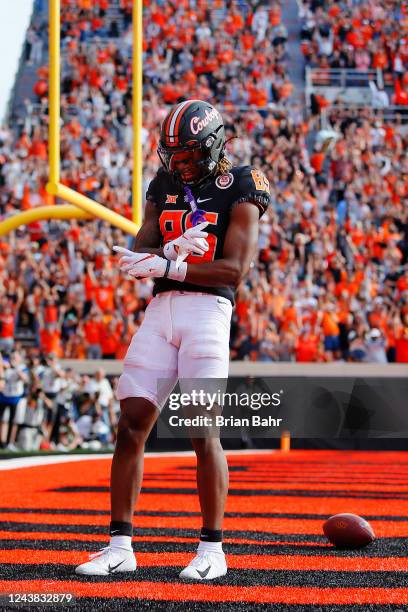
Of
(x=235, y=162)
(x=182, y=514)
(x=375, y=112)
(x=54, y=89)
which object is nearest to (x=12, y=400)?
(x=54, y=89)

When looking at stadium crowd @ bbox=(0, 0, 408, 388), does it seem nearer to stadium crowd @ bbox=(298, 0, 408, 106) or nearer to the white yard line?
stadium crowd @ bbox=(298, 0, 408, 106)

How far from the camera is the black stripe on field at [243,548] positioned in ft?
14.2

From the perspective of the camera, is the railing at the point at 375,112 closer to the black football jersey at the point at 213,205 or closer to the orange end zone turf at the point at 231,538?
the orange end zone turf at the point at 231,538

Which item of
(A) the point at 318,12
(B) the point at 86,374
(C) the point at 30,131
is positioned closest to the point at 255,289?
(B) the point at 86,374

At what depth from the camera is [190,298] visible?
3.74m

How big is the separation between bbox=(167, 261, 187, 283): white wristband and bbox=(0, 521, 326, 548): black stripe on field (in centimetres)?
157

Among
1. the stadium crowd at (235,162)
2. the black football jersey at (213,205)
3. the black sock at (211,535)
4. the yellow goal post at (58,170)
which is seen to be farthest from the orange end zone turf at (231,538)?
the stadium crowd at (235,162)

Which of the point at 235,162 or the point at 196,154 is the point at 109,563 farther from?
the point at 235,162

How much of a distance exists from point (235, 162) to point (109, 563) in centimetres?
1245

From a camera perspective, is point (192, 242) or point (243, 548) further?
point (243, 548)

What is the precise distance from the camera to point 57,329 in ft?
40.8

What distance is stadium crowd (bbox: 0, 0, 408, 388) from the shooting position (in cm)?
1248

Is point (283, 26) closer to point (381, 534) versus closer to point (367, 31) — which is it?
point (367, 31)

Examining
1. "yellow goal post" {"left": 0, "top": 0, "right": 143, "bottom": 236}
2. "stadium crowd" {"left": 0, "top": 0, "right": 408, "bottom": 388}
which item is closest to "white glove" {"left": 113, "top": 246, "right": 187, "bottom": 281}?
"yellow goal post" {"left": 0, "top": 0, "right": 143, "bottom": 236}
